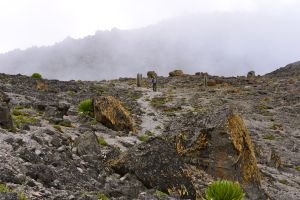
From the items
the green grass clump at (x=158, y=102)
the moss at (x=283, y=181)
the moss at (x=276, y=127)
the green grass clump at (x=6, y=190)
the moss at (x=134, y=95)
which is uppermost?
the moss at (x=134, y=95)

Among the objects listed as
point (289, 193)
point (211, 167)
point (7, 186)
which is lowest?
point (289, 193)

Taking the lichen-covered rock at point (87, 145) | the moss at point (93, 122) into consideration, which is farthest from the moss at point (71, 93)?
the lichen-covered rock at point (87, 145)

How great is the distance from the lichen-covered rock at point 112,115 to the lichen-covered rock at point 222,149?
6986 mm

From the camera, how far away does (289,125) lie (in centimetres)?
4381

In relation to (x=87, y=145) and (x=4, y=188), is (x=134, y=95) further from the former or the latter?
(x=4, y=188)

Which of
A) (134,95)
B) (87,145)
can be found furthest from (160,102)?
(87,145)

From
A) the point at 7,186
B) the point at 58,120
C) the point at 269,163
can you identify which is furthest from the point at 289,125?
the point at 7,186

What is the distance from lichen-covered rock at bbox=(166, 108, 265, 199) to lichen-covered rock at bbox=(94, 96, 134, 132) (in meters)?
6.99

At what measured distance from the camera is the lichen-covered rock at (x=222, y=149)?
20922 millimetres

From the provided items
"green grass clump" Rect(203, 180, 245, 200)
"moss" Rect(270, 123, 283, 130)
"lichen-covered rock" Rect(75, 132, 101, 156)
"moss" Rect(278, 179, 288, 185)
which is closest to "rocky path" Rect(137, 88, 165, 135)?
"moss" Rect(278, 179, 288, 185)

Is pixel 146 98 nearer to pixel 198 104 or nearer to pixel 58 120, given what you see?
pixel 198 104

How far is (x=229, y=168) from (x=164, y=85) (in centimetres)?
5623

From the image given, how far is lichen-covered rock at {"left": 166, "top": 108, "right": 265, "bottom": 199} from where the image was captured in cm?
2092

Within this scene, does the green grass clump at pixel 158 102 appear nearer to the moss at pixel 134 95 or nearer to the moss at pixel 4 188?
the moss at pixel 134 95
